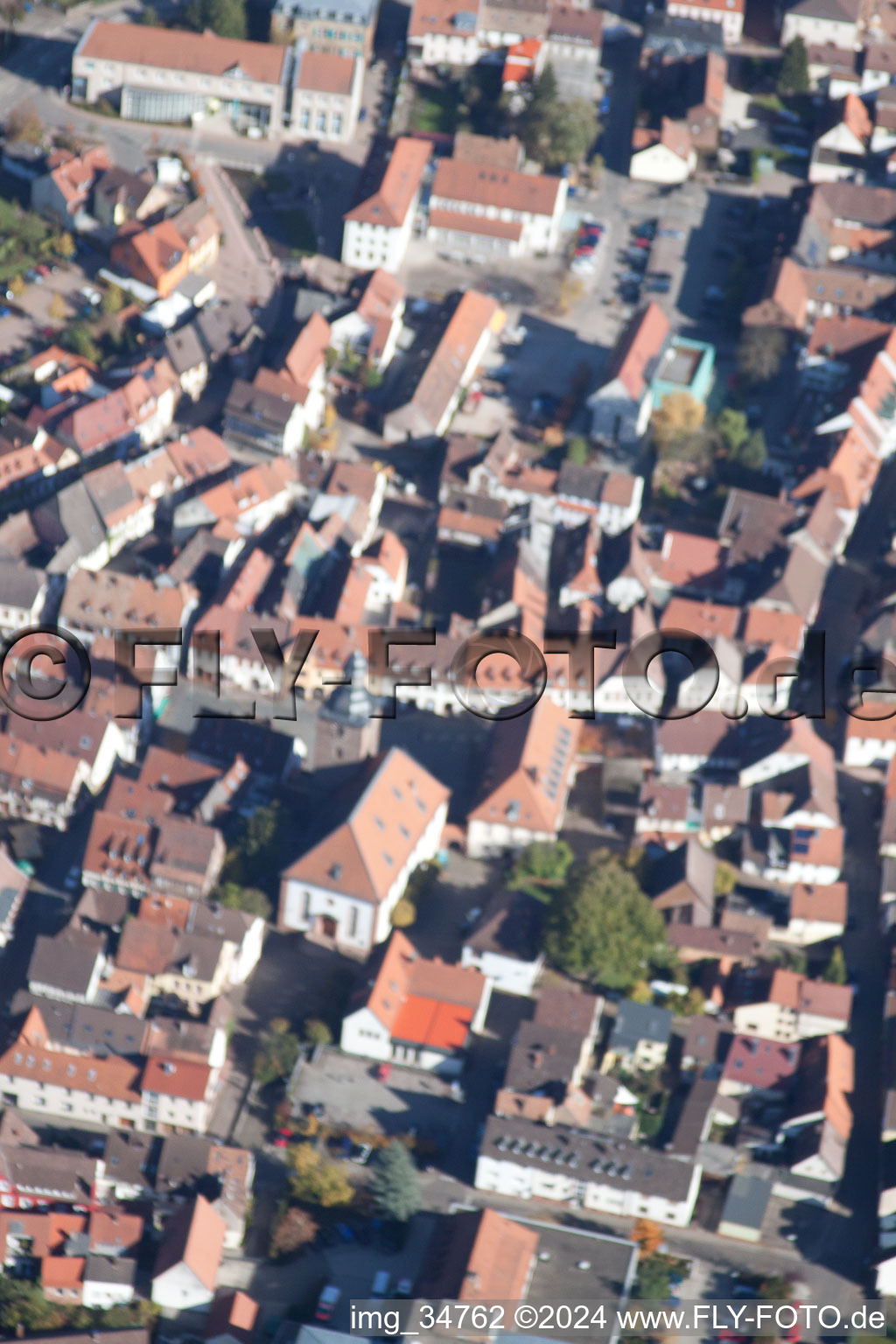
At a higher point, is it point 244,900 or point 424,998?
point 244,900

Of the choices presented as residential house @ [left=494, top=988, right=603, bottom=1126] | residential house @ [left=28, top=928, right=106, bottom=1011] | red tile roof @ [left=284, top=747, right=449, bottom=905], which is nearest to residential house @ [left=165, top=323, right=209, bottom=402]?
red tile roof @ [left=284, top=747, right=449, bottom=905]

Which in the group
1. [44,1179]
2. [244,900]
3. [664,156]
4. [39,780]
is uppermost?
[664,156]

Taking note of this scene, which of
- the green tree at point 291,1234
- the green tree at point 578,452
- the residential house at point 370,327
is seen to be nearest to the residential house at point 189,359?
the residential house at point 370,327

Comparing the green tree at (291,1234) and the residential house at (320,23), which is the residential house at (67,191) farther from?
the green tree at (291,1234)

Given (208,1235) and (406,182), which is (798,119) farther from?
(208,1235)

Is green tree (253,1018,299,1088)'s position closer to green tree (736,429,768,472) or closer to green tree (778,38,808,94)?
green tree (736,429,768,472)

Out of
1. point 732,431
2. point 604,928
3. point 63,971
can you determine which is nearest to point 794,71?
point 732,431

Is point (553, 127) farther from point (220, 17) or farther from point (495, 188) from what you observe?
point (220, 17)
